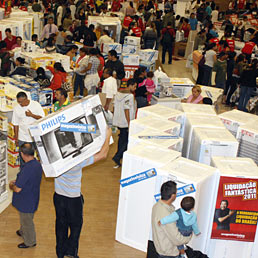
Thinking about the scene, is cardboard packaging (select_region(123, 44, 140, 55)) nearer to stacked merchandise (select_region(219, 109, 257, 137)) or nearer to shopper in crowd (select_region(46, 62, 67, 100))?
shopper in crowd (select_region(46, 62, 67, 100))

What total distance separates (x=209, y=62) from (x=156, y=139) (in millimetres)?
7191

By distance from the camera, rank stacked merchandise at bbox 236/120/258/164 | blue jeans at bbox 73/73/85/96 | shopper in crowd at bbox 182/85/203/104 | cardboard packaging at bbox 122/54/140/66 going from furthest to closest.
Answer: cardboard packaging at bbox 122/54/140/66
blue jeans at bbox 73/73/85/96
shopper in crowd at bbox 182/85/203/104
stacked merchandise at bbox 236/120/258/164

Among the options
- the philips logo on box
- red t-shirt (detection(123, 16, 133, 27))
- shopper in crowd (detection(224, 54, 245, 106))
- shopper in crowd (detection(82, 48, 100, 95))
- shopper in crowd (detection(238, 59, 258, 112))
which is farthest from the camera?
red t-shirt (detection(123, 16, 133, 27))

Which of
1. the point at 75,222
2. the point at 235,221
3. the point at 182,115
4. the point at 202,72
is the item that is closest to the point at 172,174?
the point at 235,221

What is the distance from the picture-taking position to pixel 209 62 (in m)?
12.7

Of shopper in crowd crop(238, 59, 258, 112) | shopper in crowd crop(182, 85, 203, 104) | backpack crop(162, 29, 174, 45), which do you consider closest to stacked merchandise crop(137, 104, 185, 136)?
shopper in crowd crop(182, 85, 203, 104)

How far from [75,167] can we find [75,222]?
28.3 inches

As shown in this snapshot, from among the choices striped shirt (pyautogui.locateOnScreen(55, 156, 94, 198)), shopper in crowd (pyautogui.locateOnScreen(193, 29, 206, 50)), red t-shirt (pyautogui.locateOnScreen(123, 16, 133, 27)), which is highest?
red t-shirt (pyautogui.locateOnScreen(123, 16, 133, 27))

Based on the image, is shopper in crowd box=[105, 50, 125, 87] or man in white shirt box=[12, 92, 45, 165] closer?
man in white shirt box=[12, 92, 45, 165]

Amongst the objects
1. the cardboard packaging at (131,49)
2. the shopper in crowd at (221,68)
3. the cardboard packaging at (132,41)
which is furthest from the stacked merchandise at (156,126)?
the cardboard packaging at (132,41)

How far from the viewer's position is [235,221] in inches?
203

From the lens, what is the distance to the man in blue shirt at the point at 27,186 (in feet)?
16.9

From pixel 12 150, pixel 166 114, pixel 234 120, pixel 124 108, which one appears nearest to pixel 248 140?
pixel 234 120

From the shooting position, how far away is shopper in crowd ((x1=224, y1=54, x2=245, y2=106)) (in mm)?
11812
